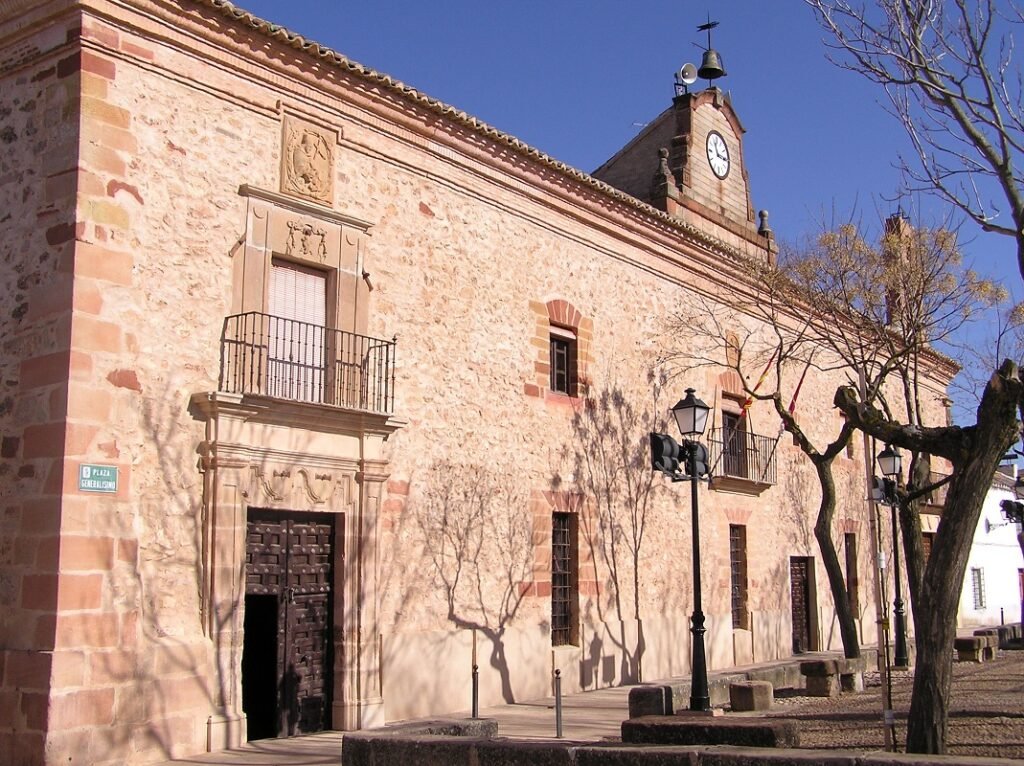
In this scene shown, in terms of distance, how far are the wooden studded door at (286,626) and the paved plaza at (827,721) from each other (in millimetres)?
344

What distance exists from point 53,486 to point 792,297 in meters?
13.7

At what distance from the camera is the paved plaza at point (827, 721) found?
379 inches

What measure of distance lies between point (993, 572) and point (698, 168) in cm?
2127

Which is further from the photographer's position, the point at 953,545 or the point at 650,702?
the point at 650,702

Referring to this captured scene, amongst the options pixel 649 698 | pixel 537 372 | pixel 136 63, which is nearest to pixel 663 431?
pixel 537 372

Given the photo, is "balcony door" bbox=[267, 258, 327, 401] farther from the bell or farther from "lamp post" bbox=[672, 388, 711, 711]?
the bell

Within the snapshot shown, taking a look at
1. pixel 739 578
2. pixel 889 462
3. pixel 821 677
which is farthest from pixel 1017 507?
pixel 821 677

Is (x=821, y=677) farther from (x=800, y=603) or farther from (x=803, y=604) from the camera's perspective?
(x=803, y=604)

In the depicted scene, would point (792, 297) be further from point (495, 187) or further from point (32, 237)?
point (32, 237)

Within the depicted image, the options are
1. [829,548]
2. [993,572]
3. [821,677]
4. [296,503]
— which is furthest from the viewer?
[993,572]

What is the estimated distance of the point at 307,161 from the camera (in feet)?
39.9

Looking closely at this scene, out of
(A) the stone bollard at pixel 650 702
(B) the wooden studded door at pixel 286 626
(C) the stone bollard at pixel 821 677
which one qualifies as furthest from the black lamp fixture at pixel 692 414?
(B) the wooden studded door at pixel 286 626

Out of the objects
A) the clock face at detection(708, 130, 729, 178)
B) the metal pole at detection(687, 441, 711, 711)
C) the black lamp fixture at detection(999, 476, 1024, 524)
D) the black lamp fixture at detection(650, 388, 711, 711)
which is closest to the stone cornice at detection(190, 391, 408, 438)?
the black lamp fixture at detection(650, 388, 711, 711)

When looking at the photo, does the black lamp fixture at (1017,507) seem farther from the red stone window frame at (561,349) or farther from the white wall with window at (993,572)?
the white wall with window at (993,572)
